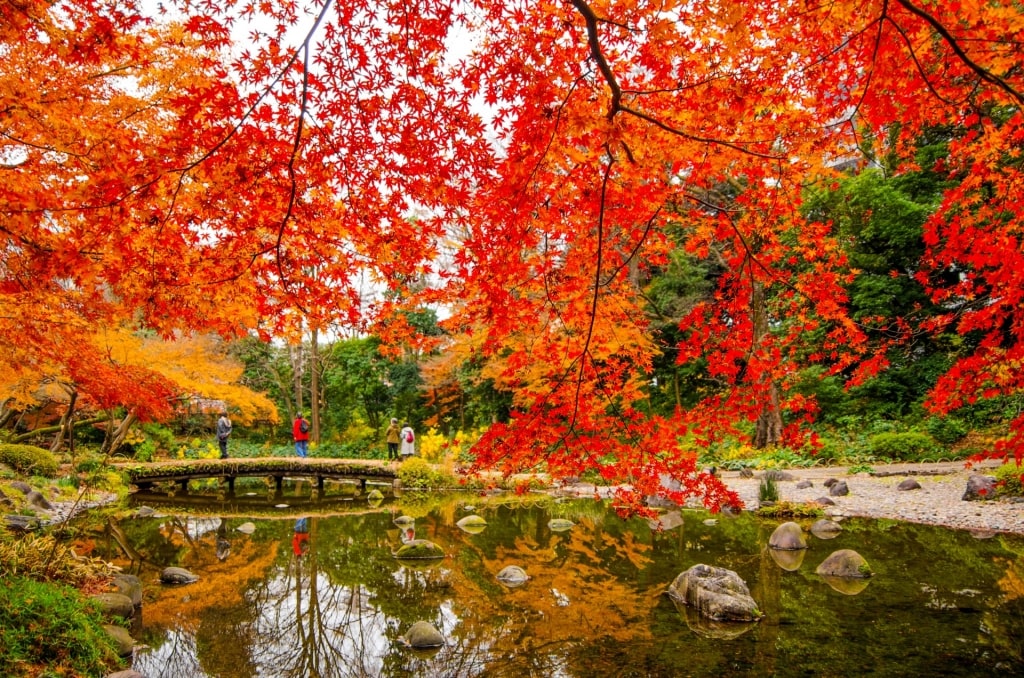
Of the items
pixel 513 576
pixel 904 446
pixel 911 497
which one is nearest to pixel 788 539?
pixel 513 576

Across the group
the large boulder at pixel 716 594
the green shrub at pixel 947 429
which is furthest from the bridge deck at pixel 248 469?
the green shrub at pixel 947 429

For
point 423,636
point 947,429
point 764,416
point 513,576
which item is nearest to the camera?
point 423,636

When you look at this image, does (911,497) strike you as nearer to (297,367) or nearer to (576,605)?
(576,605)

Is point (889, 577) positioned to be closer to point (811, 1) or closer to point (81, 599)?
point (811, 1)

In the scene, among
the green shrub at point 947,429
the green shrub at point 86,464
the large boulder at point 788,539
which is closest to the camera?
the large boulder at point 788,539

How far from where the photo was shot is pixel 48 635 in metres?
3.61

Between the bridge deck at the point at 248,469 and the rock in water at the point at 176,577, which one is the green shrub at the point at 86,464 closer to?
the bridge deck at the point at 248,469

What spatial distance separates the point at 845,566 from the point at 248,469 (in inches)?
512

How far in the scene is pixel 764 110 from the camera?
4652 millimetres

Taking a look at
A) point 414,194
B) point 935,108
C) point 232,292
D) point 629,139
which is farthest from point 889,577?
point 232,292

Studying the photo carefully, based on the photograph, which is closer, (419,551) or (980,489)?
(419,551)

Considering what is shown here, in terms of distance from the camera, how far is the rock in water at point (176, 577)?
616 centimetres

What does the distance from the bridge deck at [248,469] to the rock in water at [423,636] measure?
919 cm

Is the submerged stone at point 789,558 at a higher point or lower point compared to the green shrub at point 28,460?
lower
